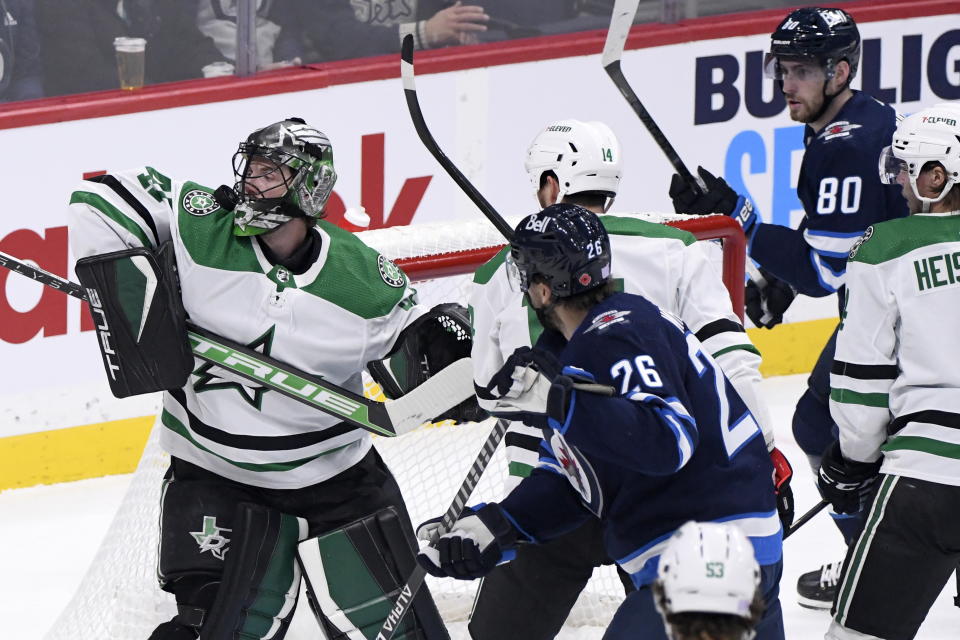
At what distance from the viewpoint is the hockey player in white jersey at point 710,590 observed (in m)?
1.95

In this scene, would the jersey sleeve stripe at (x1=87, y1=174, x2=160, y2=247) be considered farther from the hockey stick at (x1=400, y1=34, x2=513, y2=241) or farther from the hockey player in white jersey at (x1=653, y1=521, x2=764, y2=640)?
the hockey player in white jersey at (x1=653, y1=521, x2=764, y2=640)

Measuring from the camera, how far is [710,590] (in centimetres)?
195

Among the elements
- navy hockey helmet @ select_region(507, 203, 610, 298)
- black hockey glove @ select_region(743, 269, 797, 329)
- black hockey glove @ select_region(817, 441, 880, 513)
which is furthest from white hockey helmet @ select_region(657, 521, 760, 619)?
black hockey glove @ select_region(743, 269, 797, 329)

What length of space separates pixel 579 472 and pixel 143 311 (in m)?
0.88

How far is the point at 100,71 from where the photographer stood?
4.76 m

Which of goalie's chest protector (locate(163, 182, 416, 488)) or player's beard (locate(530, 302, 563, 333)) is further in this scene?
goalie's chest protector (locate(163, 182, 416, 488))

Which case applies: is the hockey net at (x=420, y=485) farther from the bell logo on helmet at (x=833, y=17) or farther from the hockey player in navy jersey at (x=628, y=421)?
the hockey player in navy jersey at (x=628, y=421)

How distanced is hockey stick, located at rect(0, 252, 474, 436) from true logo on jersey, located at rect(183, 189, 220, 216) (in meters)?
0.21

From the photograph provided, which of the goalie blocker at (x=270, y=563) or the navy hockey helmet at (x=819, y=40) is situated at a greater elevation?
the navy hockey helmet at (x=819, y=40)

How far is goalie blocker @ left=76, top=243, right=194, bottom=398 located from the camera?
295 centimetres

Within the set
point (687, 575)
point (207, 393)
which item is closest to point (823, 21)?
point (207, 393)

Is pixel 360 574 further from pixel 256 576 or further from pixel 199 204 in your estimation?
pixel 199 204

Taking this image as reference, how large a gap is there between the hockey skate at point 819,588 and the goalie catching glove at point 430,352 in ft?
4.47

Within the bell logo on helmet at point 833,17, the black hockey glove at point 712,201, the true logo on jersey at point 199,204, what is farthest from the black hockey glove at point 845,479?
the true logo on jersey at point 199,204
